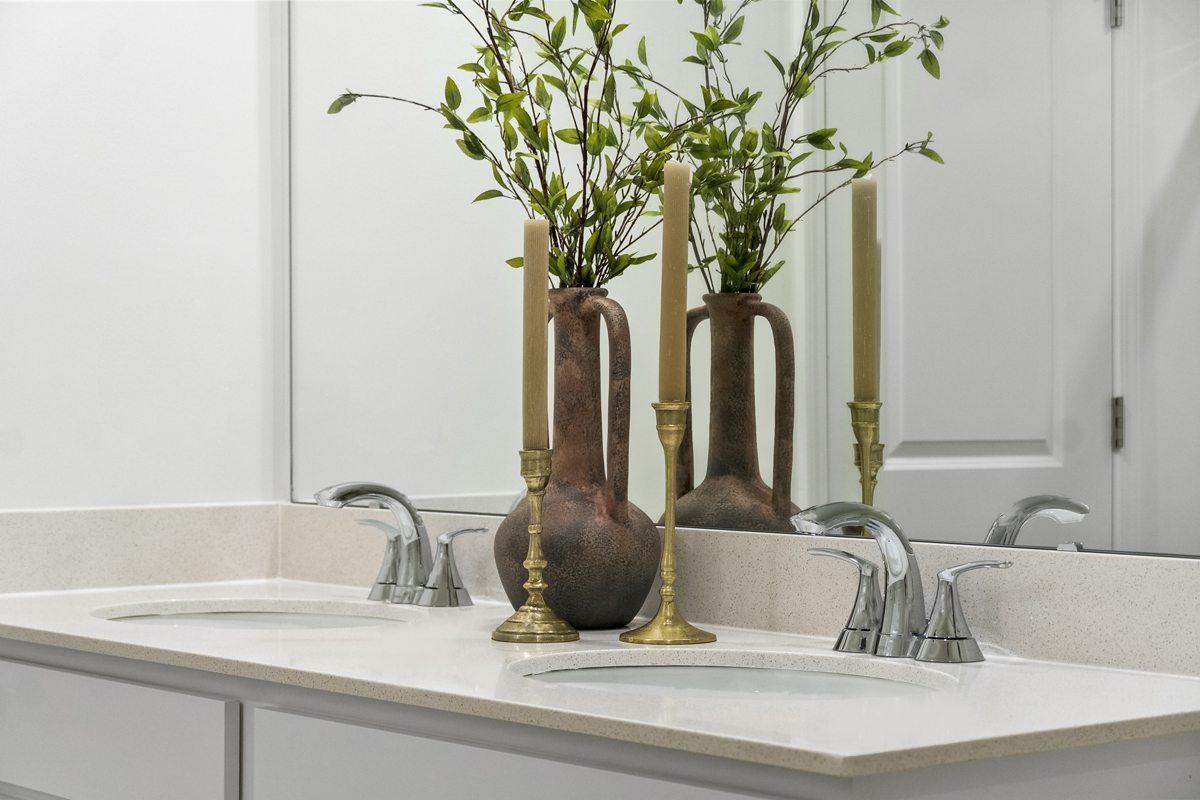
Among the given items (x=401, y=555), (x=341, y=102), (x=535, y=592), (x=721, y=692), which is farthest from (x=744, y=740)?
(x=341, y=102)

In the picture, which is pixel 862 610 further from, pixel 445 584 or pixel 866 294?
pixel 445 584

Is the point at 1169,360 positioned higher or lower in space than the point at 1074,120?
lower

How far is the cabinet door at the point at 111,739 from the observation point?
1.11 meters

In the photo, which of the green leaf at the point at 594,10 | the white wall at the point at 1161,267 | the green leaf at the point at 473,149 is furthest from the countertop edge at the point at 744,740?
the green leaf at the point at 594,10

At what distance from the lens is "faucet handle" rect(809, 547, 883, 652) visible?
3.56ft

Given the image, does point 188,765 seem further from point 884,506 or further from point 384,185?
point 384,185

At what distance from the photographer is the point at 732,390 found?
4.27 feet

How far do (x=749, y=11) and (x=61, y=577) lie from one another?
1.05 meters

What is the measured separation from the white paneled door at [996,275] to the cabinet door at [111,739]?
599 millimetres

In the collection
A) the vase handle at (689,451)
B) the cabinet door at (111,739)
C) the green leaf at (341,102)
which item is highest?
the green leaf at (341,102)

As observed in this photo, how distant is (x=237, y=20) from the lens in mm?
1808

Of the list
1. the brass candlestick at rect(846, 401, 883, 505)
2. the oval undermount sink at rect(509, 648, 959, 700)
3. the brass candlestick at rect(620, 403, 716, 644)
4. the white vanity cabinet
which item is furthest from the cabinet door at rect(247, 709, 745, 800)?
the brass candlestick at rect(846, 401, 883, 505)

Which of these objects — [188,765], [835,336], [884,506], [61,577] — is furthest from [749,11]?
[61,577]

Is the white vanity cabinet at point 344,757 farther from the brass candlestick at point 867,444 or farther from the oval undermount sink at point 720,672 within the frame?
the brass candlestick at point 867,444
